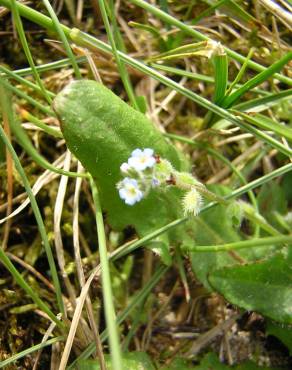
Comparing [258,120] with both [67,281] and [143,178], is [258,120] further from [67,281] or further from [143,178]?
[67,281]

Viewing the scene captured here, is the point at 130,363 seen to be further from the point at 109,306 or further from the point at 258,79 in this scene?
the point at 258,79

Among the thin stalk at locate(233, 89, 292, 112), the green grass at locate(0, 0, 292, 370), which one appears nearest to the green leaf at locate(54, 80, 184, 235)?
the green grass at locate(0, 0, 292, 370)

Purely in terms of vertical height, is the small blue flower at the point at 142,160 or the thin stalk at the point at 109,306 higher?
the small blue flower at the point at 142,160

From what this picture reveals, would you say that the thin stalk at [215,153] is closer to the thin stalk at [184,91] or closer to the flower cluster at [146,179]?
the thin stalk at [184,91]

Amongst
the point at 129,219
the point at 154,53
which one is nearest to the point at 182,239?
the point at 129,219

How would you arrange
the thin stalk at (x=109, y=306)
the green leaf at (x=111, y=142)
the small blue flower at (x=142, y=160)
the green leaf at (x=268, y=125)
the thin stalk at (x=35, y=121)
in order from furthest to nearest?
the green leaf at (x=268, y=125)
the green leaf at (x=111, y=142)
the small blue flower at (x=142, y=160)
the thin stalk at (x=35, y=121)
the thin stalk at (x=109, y=306)

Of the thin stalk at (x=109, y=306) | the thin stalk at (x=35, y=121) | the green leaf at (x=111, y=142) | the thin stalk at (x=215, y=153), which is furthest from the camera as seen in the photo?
the thin stalk at (x=215, y=153)

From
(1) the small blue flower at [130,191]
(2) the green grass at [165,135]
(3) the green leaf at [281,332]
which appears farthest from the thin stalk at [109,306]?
(3) the green leaf at [281,332]

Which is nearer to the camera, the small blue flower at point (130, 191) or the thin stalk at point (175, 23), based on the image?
the small blue flower at point (130, 191)
